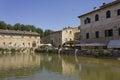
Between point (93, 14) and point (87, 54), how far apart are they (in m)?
8.88

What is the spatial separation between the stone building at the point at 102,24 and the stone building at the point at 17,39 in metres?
26.7

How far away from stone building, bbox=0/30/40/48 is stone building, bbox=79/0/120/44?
2670cm

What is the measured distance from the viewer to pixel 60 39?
70375 millimetres

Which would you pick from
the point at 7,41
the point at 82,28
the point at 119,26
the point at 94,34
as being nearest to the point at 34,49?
the point at 7,41

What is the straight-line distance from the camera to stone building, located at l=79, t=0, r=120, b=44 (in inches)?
1477

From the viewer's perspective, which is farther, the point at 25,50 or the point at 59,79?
the point at 25,50

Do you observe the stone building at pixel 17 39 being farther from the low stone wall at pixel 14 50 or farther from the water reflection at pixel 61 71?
the water reflection at pixel 61 71

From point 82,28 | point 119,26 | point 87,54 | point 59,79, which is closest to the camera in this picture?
point 59,79

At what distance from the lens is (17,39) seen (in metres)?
68.6

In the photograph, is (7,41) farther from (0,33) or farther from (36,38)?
(36,38)

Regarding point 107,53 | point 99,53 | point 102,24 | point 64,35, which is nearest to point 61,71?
point 107,53

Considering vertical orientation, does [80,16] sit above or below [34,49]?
above

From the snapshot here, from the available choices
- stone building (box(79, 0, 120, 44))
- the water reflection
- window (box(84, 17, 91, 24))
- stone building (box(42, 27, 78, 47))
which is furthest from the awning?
stone building (box(42, 27, 78, 47))

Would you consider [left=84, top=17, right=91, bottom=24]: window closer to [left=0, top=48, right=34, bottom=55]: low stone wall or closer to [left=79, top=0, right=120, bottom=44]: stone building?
[left=79, top=0, right=120, bottom=44]: stone building
